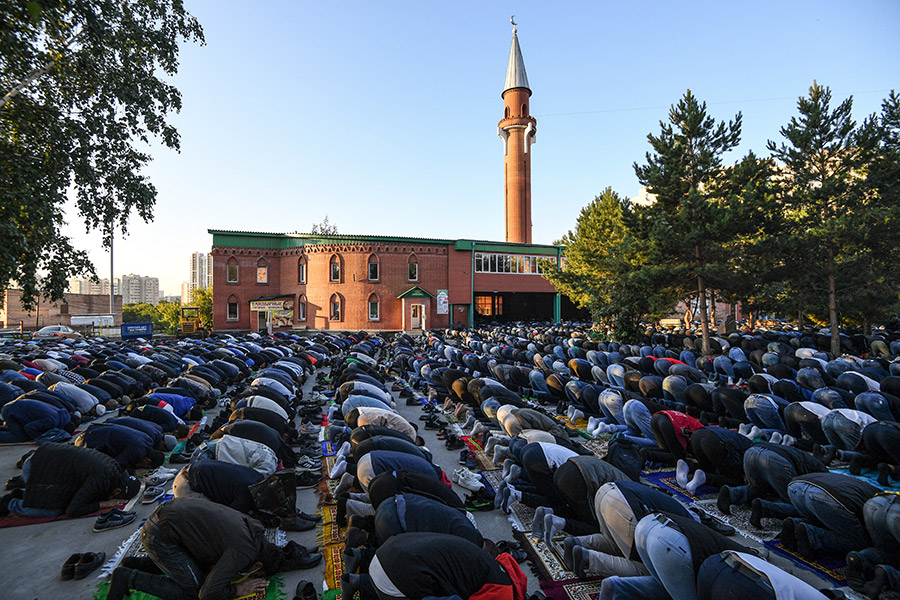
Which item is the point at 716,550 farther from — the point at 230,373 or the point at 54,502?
the point at 230,373

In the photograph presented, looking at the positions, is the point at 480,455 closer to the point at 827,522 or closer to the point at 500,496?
the point at 500,496

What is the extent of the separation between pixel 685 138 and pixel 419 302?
2366 cm

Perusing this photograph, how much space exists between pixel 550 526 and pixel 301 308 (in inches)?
1402

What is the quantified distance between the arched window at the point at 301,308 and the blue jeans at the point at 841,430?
35589 mm

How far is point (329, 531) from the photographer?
600 cm

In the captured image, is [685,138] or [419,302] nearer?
[685,138]

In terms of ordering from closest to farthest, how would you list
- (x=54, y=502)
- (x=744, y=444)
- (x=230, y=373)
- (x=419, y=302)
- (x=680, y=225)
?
(x=54, y=502), (x=744, y=444), (x=230, y=373), (x=680, y=225), (x=419, y=302)

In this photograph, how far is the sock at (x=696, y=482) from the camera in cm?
684

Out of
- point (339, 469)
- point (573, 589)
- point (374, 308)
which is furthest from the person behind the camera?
point (374, 308)

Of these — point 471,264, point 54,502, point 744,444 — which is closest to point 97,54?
point 54,502

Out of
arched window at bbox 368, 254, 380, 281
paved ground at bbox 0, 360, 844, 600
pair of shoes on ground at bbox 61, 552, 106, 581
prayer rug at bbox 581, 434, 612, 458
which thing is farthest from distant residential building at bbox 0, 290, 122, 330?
prayer rug at bbox 581, 434, 612, 458

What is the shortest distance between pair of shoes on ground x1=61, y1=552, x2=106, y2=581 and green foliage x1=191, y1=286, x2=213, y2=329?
50364 millimetres

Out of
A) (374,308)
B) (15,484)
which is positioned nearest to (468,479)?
(15,484)

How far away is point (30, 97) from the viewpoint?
33.1 ft
